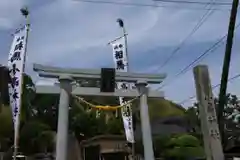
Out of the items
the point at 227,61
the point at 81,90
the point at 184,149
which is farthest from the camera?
the point at 184,149

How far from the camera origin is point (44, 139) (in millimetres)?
26094

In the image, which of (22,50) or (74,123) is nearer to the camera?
(22,50)

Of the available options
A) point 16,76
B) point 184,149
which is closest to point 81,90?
point 16,76

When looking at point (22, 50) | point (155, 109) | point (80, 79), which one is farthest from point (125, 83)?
point (155, 109)

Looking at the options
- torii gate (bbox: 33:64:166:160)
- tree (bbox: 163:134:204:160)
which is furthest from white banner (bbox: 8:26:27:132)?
tree (bbox: 163:134:204:160)

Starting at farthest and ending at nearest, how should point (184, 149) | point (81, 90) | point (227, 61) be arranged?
point (184, 149), point (81, 90), point (227, 61)

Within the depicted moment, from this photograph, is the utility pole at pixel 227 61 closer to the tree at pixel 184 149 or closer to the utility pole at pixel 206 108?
the utility pole at pixel 206 108

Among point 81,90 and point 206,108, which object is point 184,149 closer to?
point 81,90

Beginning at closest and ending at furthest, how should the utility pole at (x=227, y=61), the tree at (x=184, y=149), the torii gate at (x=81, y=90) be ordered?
the utility pole at (x=227, y=61) → the torii gate at (x=81, y=90) → the tree at (x=184, y=149)

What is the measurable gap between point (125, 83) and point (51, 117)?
15.8 m

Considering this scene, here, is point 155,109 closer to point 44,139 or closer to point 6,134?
point 44,139

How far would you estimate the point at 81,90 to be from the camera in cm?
1484

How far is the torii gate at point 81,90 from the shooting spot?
14039mm

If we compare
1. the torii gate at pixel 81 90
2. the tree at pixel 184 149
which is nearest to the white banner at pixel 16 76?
the torii gate at pixel 81 90
